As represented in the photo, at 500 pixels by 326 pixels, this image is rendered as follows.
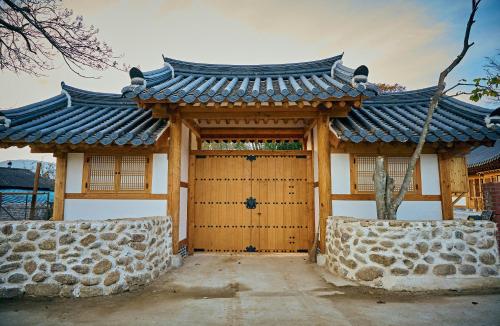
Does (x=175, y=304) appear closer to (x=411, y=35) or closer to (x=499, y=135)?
(x=499, y=135)

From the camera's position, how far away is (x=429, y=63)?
29.2ft

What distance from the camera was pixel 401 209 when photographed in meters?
5.59

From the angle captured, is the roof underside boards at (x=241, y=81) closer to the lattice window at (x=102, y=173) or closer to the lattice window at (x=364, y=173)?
the lattice window at (x=364, y=173)

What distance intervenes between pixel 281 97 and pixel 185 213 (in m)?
3.47

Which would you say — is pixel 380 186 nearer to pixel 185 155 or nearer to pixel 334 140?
pixel 334 140

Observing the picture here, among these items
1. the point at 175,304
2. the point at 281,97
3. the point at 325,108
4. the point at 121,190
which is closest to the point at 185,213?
the point at 121,190

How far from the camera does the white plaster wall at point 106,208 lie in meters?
5.59

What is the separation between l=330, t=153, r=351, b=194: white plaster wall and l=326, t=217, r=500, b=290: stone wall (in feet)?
4.88

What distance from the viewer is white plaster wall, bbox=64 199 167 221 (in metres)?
5.59

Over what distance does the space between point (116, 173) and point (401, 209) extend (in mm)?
6056

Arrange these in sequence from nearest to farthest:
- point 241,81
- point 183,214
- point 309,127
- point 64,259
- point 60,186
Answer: point 64,259 → point 60,186 → point 183,214 → point 309,127 → point 241,81

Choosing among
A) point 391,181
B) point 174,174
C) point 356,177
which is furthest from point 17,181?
point 391,181

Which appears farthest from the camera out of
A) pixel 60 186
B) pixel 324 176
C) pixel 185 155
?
pixel 185 155

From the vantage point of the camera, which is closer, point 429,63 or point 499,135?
point 499,135
